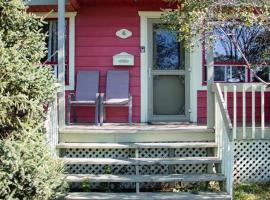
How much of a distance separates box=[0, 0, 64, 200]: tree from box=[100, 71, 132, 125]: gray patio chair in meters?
2.74

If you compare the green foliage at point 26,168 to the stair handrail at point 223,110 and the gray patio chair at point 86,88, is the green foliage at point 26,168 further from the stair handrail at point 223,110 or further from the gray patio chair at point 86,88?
the gray patio chair at point 86,88

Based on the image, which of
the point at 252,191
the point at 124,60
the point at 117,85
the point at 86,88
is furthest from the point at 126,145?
the point at 124,60

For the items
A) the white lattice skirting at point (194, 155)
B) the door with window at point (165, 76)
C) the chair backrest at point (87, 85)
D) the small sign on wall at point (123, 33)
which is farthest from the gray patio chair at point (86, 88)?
the white lattice skirting at point (194, 155)

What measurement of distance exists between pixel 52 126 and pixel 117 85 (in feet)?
6.94

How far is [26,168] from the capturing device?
431 cm

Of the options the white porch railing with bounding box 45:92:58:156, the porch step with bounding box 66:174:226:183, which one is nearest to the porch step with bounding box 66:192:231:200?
the porch step with bounding box 66:174:226:183

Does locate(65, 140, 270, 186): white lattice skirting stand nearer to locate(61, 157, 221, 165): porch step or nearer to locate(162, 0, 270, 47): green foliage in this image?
locate(61, 157, 221, 165): porch step

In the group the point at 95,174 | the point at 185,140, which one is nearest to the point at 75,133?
the point at 95,174

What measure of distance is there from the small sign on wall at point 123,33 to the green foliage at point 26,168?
142 inches

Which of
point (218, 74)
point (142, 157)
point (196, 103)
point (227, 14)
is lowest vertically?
point (142, 157)

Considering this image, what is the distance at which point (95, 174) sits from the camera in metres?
5.95

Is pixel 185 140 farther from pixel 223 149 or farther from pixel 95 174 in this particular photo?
pixel 95 174

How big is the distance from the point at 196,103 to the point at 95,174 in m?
2.67

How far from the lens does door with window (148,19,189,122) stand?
7.92 meters
